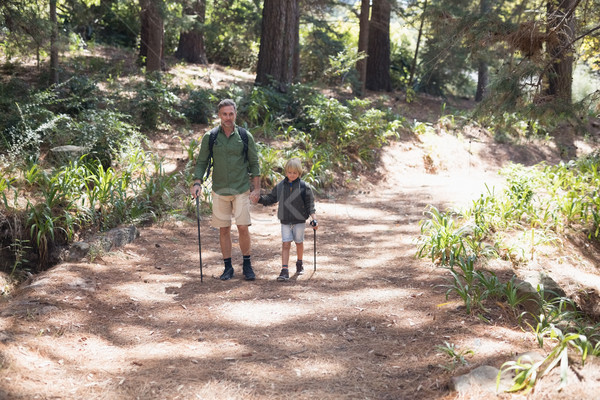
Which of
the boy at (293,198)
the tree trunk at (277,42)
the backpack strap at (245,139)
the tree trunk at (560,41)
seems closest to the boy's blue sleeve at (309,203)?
the boy at (293,198)

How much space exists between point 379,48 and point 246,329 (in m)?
15.3

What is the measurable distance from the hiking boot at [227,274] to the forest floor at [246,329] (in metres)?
0.08

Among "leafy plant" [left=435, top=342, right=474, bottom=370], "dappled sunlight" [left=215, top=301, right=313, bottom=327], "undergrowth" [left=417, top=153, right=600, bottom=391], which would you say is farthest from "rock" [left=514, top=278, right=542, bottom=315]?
"dappled sunlight" [left=215, top=301, right=313, bottom=327]

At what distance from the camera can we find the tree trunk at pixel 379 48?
17.5 metres

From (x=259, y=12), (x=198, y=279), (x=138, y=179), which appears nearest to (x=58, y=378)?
(x=198, y=279)

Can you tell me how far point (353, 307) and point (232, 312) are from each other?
1.20 meters

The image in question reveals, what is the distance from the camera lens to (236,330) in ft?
15.6

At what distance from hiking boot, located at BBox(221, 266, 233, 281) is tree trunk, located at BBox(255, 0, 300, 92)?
8027 millimetres

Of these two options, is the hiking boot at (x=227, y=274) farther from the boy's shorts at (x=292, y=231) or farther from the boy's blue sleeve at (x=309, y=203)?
the boy's blue sleeve at (x=309, y=203)

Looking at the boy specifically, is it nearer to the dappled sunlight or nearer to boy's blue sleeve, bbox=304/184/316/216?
boy's blue sleeve, bbox=304/184/316/216

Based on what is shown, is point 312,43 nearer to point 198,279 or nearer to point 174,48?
point 174,48

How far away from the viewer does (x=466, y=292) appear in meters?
5.05

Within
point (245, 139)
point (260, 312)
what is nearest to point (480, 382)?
point (260, 312)

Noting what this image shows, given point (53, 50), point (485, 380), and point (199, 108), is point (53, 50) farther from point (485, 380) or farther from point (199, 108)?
point (485, 380)
